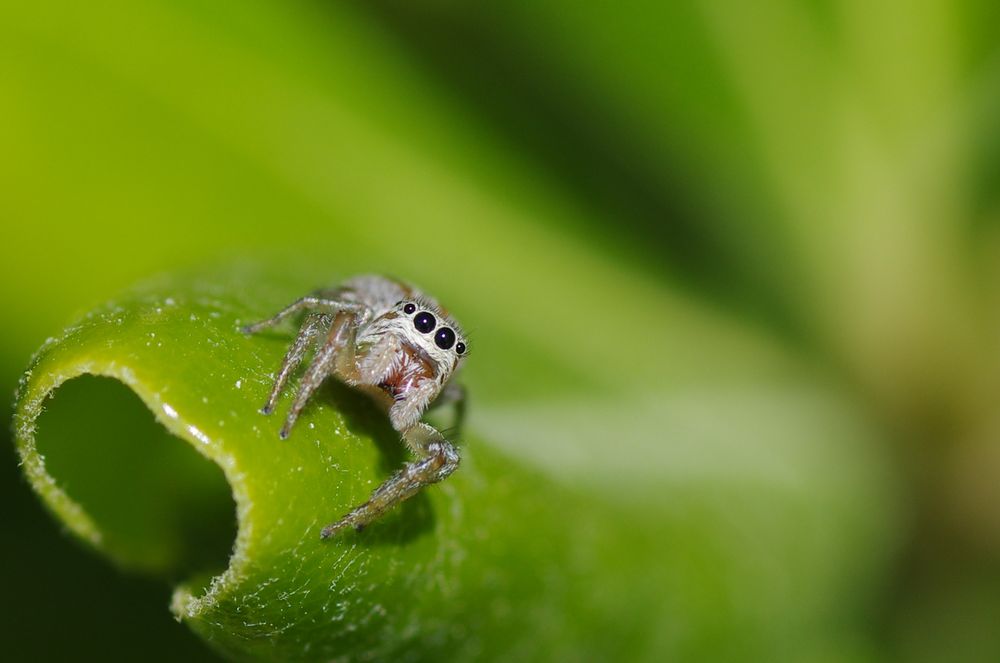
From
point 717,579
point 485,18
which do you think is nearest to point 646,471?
point 717,579

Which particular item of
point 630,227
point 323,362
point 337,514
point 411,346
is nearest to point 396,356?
point 411,346

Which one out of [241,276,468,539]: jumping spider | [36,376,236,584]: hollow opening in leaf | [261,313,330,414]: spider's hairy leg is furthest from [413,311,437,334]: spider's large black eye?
[36,376,236,584]: hollow opening in leaf

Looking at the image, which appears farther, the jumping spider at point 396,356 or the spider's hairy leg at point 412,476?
the jumping spider at point 396,356

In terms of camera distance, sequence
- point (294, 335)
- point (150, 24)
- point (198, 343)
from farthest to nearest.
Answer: point (150, 24) < point (294, 335) < point (198, 343)

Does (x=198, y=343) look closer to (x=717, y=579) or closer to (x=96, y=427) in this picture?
(x=96, y=427)


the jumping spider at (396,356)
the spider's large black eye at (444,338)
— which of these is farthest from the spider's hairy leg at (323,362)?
the spider's large black eye at (444,338)

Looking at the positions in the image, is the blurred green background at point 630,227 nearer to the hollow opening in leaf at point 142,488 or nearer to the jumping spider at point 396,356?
the jumping spider at point 396,356
